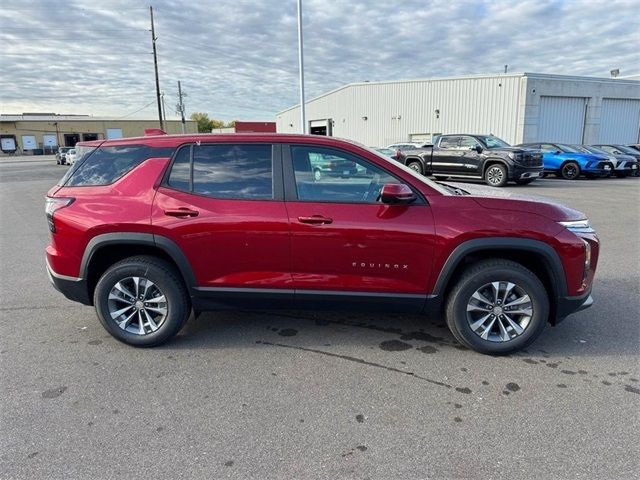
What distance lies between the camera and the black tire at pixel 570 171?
18875 mm

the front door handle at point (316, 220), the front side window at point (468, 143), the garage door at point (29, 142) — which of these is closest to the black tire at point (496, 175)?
the front side window at point (468, 143)

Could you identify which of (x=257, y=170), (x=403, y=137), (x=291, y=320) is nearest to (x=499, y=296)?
(x=291, y=320)

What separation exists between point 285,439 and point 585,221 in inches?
115

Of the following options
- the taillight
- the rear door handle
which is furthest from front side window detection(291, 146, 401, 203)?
the taillight

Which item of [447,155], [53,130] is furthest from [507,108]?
[53,130]

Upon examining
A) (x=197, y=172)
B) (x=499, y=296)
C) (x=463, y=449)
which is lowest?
(x=463, y=449)

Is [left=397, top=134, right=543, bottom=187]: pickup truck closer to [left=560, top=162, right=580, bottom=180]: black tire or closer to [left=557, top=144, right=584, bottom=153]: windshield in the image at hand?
[left=560, top=162, right=580, bottom=180]: black tire

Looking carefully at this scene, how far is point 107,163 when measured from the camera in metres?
3.81

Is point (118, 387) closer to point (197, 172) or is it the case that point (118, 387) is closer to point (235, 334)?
point (235, 334)

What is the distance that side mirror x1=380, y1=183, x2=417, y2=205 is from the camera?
3.28m

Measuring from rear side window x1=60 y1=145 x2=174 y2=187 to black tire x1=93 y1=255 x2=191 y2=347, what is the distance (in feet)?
2.46

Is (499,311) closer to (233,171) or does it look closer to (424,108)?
(233,171)

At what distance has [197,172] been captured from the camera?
3.66 meters

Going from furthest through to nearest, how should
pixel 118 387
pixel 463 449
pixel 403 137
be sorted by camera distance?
pixel 403 137 → pixel 118 387 → pixel 463 449
